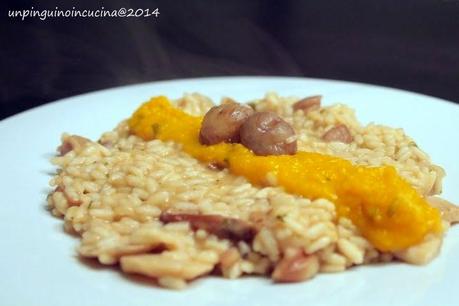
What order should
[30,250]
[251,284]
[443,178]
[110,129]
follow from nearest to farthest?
[251,284] < [30,250] < [443,178] < [110,129]

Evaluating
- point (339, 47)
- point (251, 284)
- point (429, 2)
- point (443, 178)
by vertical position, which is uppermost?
point (429, 2)

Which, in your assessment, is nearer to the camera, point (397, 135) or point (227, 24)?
Result: point (397, 135)

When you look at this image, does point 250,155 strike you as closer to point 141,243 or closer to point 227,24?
point 141,243

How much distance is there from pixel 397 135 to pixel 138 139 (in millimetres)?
1102

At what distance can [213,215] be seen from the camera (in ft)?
8.43

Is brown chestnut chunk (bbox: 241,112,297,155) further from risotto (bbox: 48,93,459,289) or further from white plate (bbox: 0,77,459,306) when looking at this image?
white plate (bbox: 0,77,459,306)

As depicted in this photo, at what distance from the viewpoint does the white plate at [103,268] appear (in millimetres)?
2367

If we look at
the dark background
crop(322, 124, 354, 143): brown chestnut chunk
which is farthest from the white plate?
the dark background

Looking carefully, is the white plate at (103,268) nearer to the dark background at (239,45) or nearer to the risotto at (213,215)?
the risotto at (213,215)

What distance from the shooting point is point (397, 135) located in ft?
10.8

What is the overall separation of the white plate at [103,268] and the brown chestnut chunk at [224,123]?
669 mm

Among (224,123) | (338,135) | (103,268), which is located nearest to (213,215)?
(103,268)

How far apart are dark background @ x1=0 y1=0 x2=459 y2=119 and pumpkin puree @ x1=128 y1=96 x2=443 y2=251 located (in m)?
3.42

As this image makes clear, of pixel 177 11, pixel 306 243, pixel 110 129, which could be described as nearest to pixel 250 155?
pixel 306 243
